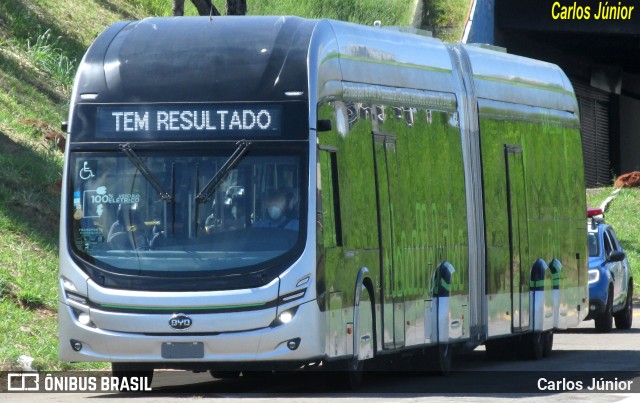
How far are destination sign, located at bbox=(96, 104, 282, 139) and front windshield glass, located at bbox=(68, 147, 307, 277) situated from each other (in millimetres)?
180

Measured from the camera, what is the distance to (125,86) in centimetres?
1401

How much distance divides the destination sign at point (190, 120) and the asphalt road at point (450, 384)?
238cm

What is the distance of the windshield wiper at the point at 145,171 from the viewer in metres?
13.7

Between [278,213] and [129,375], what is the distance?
245 centimetres

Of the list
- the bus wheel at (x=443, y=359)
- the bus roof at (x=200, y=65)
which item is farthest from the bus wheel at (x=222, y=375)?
the bus roof at (x=200, y=65)

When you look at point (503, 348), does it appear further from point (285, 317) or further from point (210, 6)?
point (210, 6)

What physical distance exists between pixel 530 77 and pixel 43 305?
23.7ft

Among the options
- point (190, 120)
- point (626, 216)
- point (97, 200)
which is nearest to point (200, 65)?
point (190, 120)

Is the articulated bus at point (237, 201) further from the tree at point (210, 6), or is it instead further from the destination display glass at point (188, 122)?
the tree at point (210, 6)

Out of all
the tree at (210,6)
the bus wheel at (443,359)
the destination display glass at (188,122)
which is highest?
the tree at (210,6)

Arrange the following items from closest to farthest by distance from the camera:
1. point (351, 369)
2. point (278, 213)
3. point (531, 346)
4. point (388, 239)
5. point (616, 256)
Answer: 1. point (278, 213)
2. point (351, 369)
3. point (388, 239)
4. point (531, 346)
5. point (616, 256)

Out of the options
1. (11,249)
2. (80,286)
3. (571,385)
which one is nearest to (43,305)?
(11,249)

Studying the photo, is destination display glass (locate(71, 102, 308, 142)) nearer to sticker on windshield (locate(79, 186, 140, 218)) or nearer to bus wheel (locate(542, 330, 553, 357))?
sticker on windshield (locate(79, 186, 140, 218))

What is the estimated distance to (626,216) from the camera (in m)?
39.4
